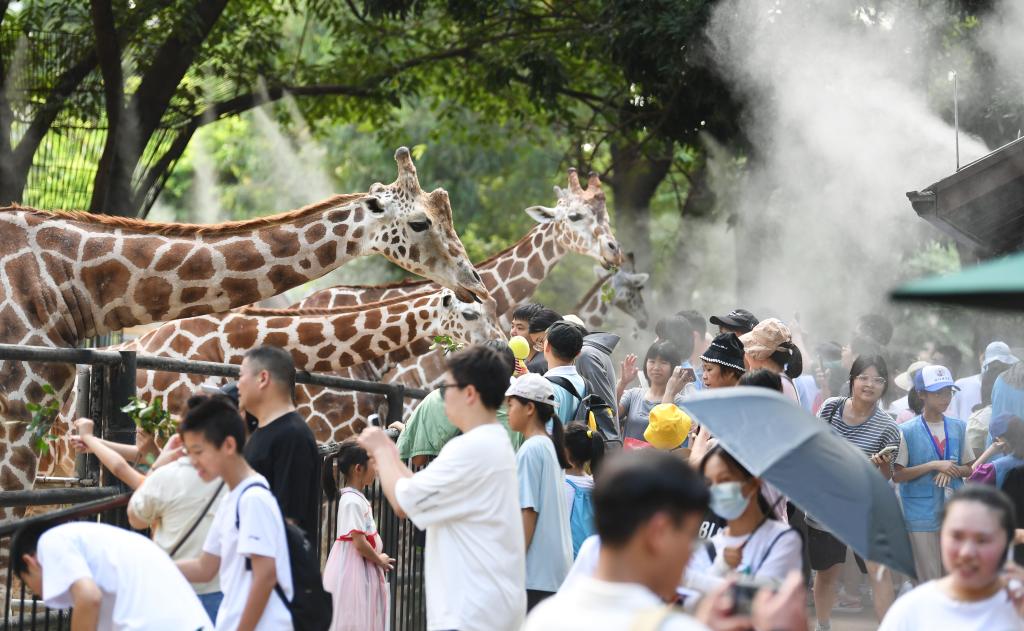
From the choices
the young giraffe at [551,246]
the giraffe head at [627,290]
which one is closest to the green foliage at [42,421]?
the young giraffe at [551,246]

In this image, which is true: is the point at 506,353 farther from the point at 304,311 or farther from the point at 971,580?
the point at 304,311

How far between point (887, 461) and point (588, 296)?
8256 millimetres

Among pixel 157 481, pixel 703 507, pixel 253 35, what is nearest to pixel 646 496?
pixel 703 507

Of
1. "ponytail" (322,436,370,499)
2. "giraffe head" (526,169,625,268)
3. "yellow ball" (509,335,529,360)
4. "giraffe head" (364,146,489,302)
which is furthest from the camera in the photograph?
"giraffe head" (526,169,625,268)

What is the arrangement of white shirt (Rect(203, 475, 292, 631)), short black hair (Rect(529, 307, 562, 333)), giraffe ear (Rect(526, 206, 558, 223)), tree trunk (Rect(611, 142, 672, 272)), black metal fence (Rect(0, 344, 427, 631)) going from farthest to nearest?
tree trunk (Rect(611, 142, 672, 272)) < giraffe ear (Rect(526, 206, 558, 223)) < short black hair (Rect(529, 307, 562, 333)) < black metal fence (Rect(0, 344, 427, 631)) < white shirt (Rect(203, 475, 292, 631))

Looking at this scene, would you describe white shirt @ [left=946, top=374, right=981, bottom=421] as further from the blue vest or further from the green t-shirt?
the green t-shirt

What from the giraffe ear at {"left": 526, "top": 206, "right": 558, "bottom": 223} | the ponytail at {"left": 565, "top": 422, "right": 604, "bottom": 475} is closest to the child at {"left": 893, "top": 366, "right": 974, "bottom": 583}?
the ponytail at {"left": 565, "top": 422, "right": 604, "bottom": 475}

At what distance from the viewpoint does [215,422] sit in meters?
4.79

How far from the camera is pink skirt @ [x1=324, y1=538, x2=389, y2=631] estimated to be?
6.86 m

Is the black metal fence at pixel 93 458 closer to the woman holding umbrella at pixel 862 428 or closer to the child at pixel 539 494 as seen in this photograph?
the child at pixel 539 494

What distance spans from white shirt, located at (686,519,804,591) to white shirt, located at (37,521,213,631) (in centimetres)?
163

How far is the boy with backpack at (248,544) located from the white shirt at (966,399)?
681 centimetres

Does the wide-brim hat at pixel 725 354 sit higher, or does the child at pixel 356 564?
the wide-brim hat at pixel 725 354

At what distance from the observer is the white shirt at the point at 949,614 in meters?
4.04
